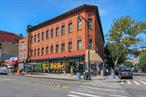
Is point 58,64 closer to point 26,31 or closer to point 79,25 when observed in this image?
point 79,25

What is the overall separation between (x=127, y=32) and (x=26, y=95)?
52989mm

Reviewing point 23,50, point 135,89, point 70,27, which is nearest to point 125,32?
point 70,27

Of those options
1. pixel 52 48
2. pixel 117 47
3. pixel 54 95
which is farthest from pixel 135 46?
pixel 54 95

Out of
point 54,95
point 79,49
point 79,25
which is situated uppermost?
point 79,25

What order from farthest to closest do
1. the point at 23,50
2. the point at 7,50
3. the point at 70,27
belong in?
the point at 7,50 → the point at 23,50 → the point at 70,27

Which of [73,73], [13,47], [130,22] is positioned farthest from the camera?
[13,47]

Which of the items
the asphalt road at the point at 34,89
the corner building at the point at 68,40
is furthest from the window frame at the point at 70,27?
the asphalt road at the point at 34,89

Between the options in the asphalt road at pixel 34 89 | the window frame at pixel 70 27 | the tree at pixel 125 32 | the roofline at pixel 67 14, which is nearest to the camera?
the asphalt road at pixel 34 89

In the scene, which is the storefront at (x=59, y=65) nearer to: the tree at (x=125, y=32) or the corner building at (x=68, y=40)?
the corner building at (x=68, y=40)

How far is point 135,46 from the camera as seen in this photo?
73.4m

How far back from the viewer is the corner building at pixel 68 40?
57.3 m

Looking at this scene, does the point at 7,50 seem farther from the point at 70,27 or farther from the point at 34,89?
the point at 34,89

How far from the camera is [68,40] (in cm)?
6200

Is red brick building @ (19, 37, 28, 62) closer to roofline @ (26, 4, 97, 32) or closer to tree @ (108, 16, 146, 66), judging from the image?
roofline @ (26, 4, 97, 32)
